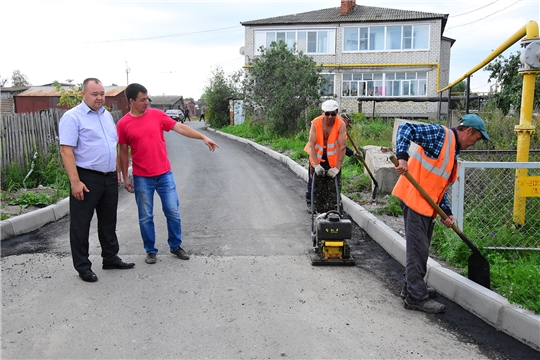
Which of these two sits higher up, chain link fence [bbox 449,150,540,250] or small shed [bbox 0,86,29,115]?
small shed [bbox 0,86,29,115]

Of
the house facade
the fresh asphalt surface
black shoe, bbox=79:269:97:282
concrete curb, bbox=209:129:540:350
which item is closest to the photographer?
the fresh asphalt surface

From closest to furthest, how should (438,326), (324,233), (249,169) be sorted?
(438,326) < (324,233) < (249,169)

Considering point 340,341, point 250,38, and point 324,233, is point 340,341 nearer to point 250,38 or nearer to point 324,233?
point 324,233

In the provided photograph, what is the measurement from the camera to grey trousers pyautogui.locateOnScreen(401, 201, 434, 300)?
14.9 ft

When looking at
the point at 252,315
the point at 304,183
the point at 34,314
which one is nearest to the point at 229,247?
the point at 252,315

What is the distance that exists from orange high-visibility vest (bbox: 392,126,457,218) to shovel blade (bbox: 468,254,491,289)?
2.08 ft

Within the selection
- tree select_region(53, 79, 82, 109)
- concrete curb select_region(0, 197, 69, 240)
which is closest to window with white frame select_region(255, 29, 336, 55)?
tree select_region(53, 79, 82, 109)

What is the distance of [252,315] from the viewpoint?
4301mm

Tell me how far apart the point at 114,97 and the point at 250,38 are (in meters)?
10.9

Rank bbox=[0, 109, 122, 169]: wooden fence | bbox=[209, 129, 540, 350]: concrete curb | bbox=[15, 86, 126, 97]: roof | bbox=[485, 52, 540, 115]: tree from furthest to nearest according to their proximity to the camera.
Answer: bbox=[15, 86, 126, 97]: roof < bbox=[485, 52, 540, 115]: tree < bbox=[0, 109, 122, 169]: wooden fence < bbox=[209, 129, 540, 350]: concrete curb

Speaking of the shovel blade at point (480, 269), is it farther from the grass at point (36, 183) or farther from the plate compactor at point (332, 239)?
the grass at point (36, 183)

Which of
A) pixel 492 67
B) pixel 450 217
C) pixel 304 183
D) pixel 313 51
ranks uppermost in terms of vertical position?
pixel 313 51

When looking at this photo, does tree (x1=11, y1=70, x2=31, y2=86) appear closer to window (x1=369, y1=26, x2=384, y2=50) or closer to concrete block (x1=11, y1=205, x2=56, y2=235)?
window (x1=369, y1=26, x2=384, y2=50)

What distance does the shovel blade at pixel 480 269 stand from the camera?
Result: 4672 mm
